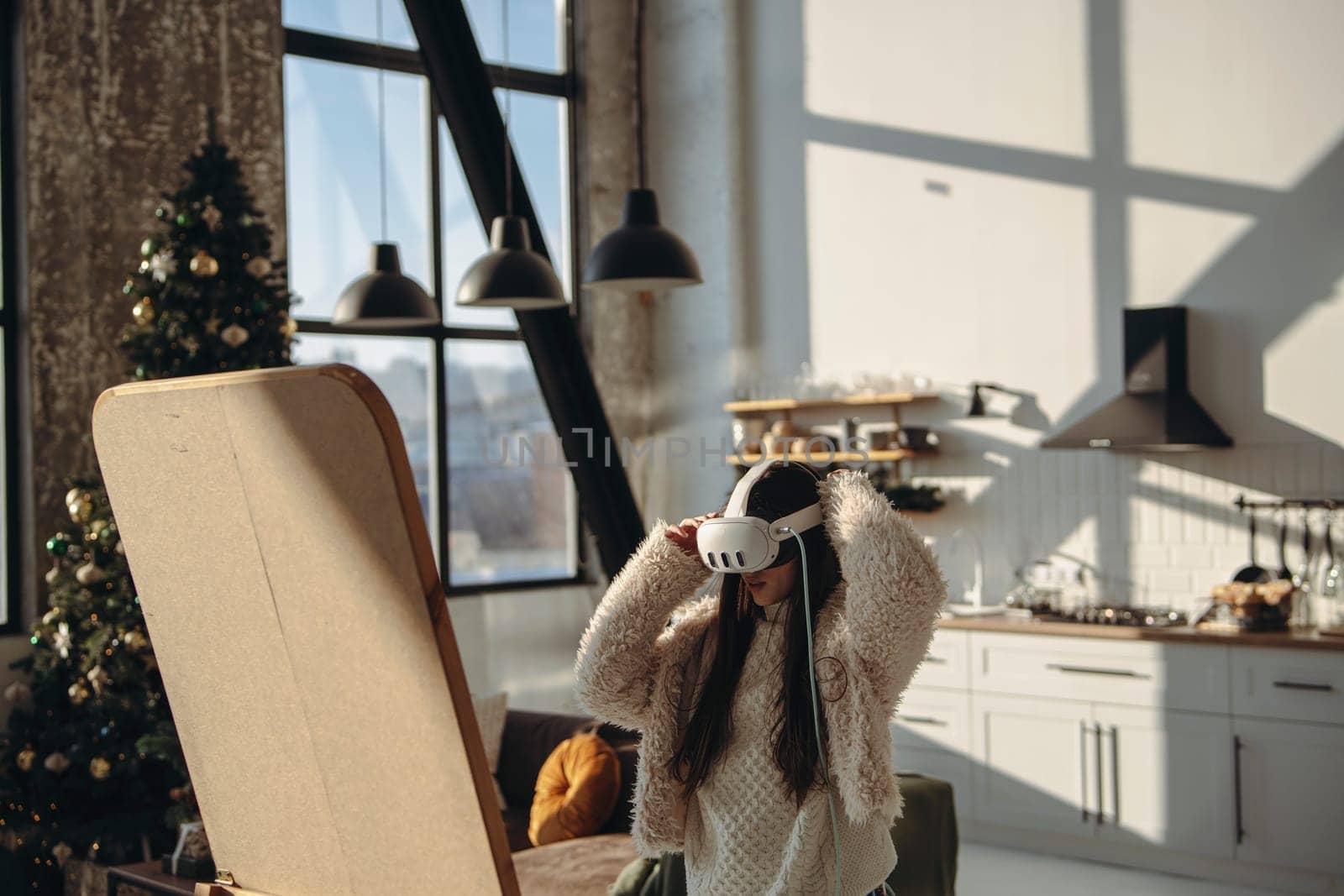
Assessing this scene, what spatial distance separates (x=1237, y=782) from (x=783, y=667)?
3.93m

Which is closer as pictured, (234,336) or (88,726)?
(88,726)

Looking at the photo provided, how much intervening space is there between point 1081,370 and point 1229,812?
2117 mm

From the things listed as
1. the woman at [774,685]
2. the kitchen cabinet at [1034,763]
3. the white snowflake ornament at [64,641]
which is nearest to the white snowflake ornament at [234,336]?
the white snowflake ornament at [64,641]

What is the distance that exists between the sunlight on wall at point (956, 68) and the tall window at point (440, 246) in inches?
65.2

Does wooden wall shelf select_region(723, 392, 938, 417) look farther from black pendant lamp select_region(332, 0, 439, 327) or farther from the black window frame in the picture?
the black window frame

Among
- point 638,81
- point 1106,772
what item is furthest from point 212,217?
point 1106,772

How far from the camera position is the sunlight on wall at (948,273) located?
21.5ft

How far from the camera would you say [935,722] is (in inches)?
243

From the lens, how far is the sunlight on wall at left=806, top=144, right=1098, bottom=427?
21.5 ft

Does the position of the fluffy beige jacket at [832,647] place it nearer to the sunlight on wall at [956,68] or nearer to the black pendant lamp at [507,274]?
the black pendant lamp at [507,274]

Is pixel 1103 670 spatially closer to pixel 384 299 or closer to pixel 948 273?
pixel 948 273

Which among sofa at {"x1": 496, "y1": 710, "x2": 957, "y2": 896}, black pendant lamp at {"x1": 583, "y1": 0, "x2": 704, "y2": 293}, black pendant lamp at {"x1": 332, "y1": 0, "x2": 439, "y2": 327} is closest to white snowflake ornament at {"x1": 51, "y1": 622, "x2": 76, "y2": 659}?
black pendant lamp at {"x1": 332, "y1": 0, "x2": 439, "y2": 327}

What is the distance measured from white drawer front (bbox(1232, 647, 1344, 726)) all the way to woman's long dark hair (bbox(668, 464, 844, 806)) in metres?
3.68

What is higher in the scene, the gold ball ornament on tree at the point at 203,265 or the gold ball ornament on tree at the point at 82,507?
the gold ball ornament on tree at the point at 203,265
